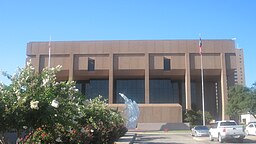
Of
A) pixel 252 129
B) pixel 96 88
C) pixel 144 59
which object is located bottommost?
pixel 252 129

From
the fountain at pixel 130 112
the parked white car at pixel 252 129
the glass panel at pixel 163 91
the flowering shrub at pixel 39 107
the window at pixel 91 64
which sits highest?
the window at pixel 91 64

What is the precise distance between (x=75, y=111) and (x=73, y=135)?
1.62 m

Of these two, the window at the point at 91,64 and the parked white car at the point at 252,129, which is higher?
the window at the point at 91,64

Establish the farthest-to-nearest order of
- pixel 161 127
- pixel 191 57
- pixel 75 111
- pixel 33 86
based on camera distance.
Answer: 1. pixel 191 57
2. pixel 161 127
3. pixel 75 111
4. pixel 33 86

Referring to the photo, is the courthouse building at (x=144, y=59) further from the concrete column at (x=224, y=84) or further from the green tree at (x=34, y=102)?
the green tree at (x=34, y=102)

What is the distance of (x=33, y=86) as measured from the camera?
Answer: 9219 mm

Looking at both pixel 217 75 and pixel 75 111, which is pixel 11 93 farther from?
pixel 217 75

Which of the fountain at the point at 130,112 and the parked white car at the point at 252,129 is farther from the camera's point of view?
the fountain at the point at 130,112

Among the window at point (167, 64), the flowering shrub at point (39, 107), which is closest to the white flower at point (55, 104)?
the flowering shrub at point (39, 107)

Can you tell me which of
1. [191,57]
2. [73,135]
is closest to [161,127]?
[191,57]

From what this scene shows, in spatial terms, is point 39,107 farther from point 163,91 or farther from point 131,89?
point 163,91

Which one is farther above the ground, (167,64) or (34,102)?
(167,64)

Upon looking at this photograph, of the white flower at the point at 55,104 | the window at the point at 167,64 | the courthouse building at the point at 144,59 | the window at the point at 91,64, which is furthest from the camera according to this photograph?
the window at the point at 91,64

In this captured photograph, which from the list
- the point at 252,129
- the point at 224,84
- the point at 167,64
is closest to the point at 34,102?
the point at 252,129
